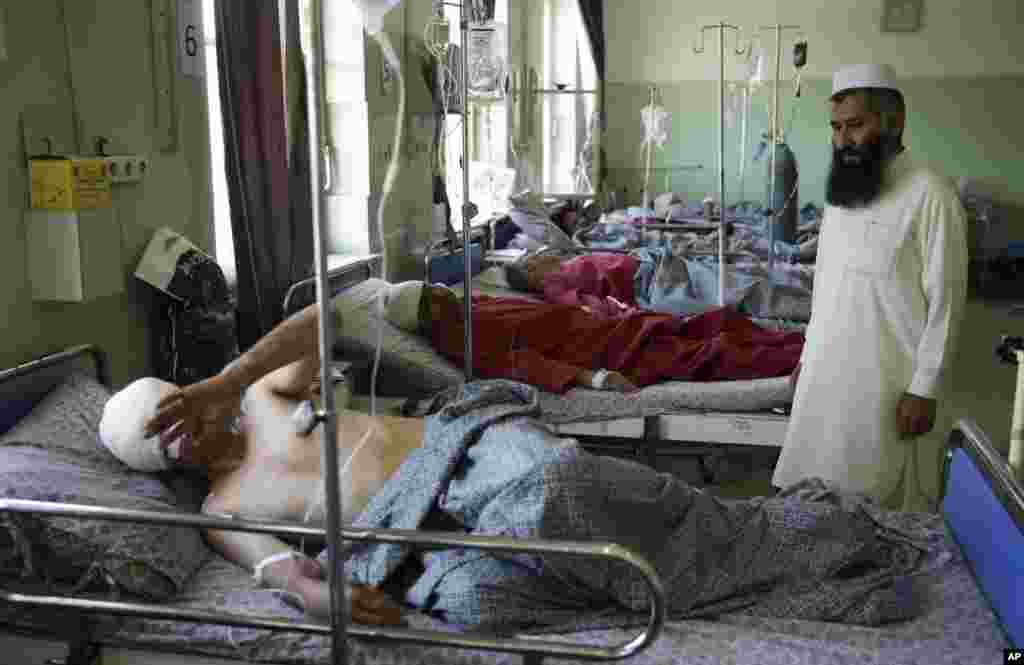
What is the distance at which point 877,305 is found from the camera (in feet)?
9.37

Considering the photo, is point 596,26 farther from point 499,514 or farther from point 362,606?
point 362,606

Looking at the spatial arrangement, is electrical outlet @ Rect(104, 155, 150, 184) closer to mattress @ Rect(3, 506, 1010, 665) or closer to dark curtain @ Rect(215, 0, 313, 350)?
dark curtain @ Rect(215, 0, 313, 350)

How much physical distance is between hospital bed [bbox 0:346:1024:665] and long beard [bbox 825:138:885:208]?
779 mm

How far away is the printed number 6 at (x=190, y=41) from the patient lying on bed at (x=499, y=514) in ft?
4.38

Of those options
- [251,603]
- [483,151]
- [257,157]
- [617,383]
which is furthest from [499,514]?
[483,151]

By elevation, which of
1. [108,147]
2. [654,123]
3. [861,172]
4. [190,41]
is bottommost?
[861,172]

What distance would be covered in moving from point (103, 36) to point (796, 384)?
7.75ft

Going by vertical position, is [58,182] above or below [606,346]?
above

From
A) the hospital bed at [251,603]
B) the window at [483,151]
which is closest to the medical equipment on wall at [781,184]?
the window at [483,151]

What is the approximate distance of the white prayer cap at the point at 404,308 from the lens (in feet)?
12.3

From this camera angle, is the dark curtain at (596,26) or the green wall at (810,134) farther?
the green wall at (810,134)

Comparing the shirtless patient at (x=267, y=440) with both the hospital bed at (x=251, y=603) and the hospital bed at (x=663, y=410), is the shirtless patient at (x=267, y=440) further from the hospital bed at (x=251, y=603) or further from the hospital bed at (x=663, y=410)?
the hospital bed at (x=663, y=410)

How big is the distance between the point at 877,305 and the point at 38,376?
7.56 ft

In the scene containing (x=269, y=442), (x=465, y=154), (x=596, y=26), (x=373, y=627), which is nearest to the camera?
(x=373, y=627)
